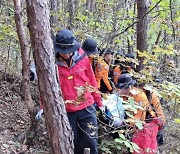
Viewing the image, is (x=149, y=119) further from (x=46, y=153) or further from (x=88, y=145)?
(x=46, y=153)

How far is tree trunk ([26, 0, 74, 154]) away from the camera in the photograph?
315 centimetres

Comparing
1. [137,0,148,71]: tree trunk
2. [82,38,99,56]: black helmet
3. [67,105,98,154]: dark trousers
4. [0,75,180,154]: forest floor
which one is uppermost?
[137,0,148,71]: tree trunk

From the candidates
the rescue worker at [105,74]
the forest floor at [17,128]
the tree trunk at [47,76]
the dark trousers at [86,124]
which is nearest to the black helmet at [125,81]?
the dark trousers at [86,124]

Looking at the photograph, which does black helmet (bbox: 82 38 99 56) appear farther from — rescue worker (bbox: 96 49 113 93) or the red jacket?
the red jacket

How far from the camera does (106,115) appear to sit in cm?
449

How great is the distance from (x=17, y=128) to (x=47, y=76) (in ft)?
8.73

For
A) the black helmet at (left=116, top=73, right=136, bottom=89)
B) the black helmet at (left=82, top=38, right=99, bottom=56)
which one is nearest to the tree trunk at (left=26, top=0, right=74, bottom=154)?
the black helmet at (left=116, top=73, right=136, bottom=89)

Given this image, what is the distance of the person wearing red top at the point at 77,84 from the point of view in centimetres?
421

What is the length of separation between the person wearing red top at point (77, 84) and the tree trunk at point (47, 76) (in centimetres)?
98

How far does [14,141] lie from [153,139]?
7.18ft

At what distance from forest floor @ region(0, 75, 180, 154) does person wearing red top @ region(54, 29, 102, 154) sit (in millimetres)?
752

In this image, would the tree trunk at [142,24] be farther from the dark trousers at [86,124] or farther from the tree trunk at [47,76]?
the tree trunk at [47,76]

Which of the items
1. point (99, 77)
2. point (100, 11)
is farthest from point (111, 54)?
point (100, 11)

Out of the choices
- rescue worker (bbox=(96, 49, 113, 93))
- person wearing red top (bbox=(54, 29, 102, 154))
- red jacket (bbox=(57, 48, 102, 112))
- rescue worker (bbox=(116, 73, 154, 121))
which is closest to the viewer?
rescue worker (bbox=(116, 73, 154, 121))
